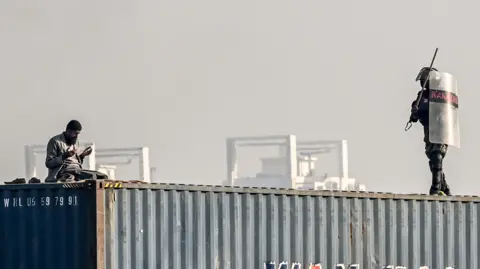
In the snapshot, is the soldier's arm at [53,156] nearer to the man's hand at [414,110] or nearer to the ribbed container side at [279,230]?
the ribbed container side at [279,230]

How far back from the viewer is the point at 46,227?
18.0 metres

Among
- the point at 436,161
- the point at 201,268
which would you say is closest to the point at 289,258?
the point at 201,268

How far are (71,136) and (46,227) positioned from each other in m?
2.22

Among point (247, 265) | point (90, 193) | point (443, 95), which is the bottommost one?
point (247, 265)

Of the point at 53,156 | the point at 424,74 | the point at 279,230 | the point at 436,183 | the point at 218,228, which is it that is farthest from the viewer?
the point at 424,74

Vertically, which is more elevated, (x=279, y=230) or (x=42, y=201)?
(x=42, y=201)

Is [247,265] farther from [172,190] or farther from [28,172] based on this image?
[28,172]

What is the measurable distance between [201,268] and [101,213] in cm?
244

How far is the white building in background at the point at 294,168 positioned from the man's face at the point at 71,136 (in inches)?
3332

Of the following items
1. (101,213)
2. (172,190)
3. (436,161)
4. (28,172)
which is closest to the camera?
(101,213)

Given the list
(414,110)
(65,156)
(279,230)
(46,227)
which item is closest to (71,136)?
(65,156)

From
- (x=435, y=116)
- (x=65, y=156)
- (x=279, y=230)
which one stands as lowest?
(x=279, y=230)

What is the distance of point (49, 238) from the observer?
17.9 metres

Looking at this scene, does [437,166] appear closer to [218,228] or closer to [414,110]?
[414,110]
